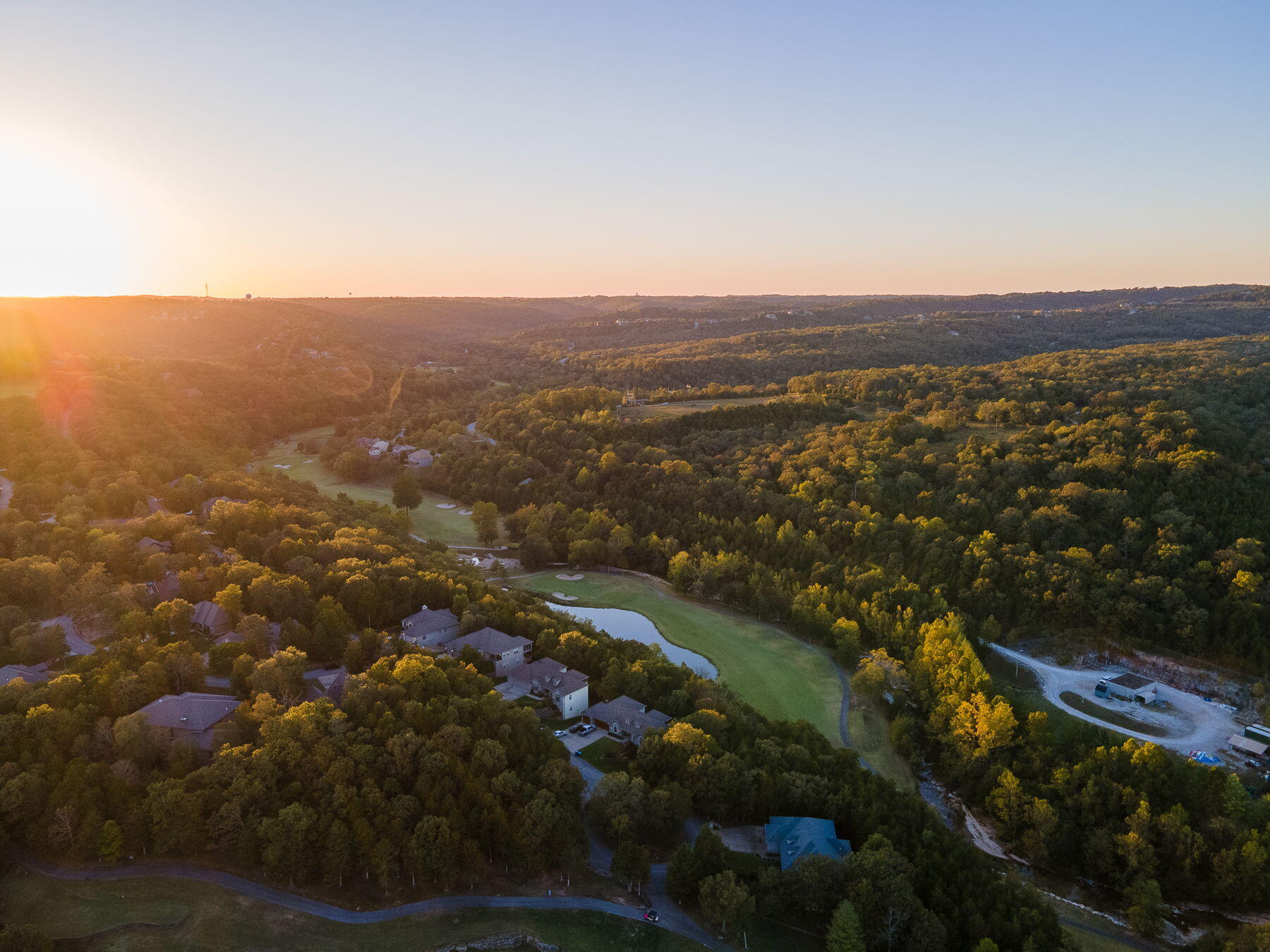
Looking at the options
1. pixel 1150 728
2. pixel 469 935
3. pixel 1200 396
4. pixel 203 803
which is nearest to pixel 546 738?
pixel 469 935

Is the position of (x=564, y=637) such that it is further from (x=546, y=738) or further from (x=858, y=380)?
(x=858, y=380)

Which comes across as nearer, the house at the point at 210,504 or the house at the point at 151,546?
the house at the point at 151,546

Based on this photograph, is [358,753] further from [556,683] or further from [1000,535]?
[1000,535]

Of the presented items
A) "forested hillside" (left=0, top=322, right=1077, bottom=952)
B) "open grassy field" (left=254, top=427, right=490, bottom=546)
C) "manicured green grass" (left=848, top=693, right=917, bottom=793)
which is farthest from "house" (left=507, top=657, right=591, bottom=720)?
"open grassy field" (left=254, top=427, right=490, bottom=546)

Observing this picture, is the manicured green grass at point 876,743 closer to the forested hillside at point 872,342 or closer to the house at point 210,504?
the house at point 210,504

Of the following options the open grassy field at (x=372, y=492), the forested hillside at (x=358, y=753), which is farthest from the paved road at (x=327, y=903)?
the open grassy field at (x=372, y=492)

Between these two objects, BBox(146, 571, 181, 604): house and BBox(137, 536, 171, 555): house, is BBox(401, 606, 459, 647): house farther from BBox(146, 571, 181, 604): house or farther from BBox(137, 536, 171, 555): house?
BBox(137, 536, 171, 555): house
